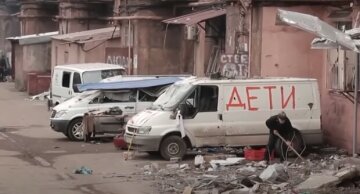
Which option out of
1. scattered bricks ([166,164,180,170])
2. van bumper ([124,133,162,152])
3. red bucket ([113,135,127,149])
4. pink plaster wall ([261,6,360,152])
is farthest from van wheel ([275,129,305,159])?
red bucket ([113,135,127,149])

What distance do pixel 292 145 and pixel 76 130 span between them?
668cm

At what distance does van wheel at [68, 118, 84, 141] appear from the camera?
769 inches

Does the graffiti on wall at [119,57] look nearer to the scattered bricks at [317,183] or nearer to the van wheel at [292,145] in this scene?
the van wheel at [292,145]

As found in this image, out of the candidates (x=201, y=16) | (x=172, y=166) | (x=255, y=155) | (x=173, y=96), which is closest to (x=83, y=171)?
(x=172, y=166)

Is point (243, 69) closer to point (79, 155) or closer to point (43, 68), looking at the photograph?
point (79, 155)

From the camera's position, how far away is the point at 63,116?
1944 centimetres

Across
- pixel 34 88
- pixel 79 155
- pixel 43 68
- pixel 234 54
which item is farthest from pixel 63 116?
pixel 43 68

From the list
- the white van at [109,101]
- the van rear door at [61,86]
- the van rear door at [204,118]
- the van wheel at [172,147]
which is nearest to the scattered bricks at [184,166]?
the van wheel at [172,147]

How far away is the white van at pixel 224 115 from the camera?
50.7 ft

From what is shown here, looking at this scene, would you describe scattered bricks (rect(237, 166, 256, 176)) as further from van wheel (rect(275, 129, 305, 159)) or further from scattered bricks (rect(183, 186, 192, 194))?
scattered bricks (rect(183, 186, 192, 194))

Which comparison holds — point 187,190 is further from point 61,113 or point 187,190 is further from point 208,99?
point 61,113

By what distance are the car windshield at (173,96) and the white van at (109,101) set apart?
295 cm

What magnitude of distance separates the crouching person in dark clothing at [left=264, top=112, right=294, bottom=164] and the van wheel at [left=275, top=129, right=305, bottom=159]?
87 millimetres

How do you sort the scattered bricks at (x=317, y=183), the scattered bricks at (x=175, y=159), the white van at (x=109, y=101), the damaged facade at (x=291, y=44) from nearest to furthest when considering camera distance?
the scattered bricks at (x=317, y=183)
the scattered bricks at (x=175, y=159)
the damaged facade at (x=291, y=44)
the white van at (x=109, y=101)
